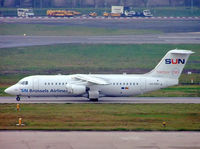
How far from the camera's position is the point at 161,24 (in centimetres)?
10525

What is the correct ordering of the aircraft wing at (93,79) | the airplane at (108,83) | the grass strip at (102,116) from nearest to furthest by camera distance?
the grass strip at (102,116) → the aircraft wing at (93,79) → the airplane at (108,83)

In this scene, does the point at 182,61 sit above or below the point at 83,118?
above

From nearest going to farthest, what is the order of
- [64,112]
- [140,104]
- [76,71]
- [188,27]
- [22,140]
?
1. [22,140]
2. [64,112]
3. [140,104]
4. [76,71]
5. [188,27]

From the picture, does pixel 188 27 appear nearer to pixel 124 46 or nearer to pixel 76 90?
pixel 124 46

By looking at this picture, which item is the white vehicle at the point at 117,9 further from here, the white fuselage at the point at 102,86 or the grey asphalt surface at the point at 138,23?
the white fuselage at the point at 102,86

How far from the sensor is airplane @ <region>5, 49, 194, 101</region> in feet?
159

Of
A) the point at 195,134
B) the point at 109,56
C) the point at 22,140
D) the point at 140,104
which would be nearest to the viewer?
the point at 22,140

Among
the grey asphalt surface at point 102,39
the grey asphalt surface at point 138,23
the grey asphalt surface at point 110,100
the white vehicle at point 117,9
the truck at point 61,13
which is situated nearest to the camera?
the grey asphalt surface at point 110,100

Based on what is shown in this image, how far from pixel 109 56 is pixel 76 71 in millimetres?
12479

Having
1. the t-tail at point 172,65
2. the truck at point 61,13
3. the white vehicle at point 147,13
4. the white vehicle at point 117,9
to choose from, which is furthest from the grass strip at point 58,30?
the t-tail at point 172,65

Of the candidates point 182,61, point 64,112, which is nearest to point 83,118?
point 64,112

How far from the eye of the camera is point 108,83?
48.2 metres

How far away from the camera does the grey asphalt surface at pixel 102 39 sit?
278 feet

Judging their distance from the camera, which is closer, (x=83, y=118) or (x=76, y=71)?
(x=83, y=118)
